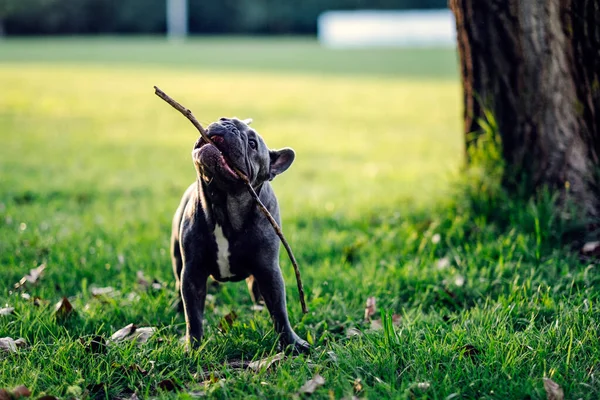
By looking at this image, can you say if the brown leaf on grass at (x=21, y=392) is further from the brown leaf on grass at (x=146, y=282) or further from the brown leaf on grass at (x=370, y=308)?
the brown leaf on grass at (x=370, y=308)

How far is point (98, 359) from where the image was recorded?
3242 millimetres

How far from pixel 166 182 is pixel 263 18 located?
48.0 m

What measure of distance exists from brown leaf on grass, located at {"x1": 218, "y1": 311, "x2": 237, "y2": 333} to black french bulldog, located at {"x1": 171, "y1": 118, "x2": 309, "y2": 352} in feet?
0.66

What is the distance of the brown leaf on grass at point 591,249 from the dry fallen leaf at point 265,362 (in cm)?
243

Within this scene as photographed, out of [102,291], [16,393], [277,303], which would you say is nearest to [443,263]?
[277,303]

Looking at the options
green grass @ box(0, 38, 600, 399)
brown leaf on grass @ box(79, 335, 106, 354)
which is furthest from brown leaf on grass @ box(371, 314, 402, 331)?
brown leaf on grass @ box(79, 335, 106, 354)

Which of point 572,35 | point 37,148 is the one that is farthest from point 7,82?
point 572,35

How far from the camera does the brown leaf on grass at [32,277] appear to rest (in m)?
4.31

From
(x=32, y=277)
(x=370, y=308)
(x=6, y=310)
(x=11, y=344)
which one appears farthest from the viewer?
(x=32, y=277)

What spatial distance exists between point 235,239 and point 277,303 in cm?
41

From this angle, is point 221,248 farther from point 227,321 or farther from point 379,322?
point 379,322

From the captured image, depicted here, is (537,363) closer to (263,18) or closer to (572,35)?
(572,35)

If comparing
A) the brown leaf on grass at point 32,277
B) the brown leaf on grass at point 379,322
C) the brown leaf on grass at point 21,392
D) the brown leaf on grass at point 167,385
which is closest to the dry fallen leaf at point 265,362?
the brown leaf on grass at point 167,385

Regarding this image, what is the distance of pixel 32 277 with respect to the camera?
14.8 feet
